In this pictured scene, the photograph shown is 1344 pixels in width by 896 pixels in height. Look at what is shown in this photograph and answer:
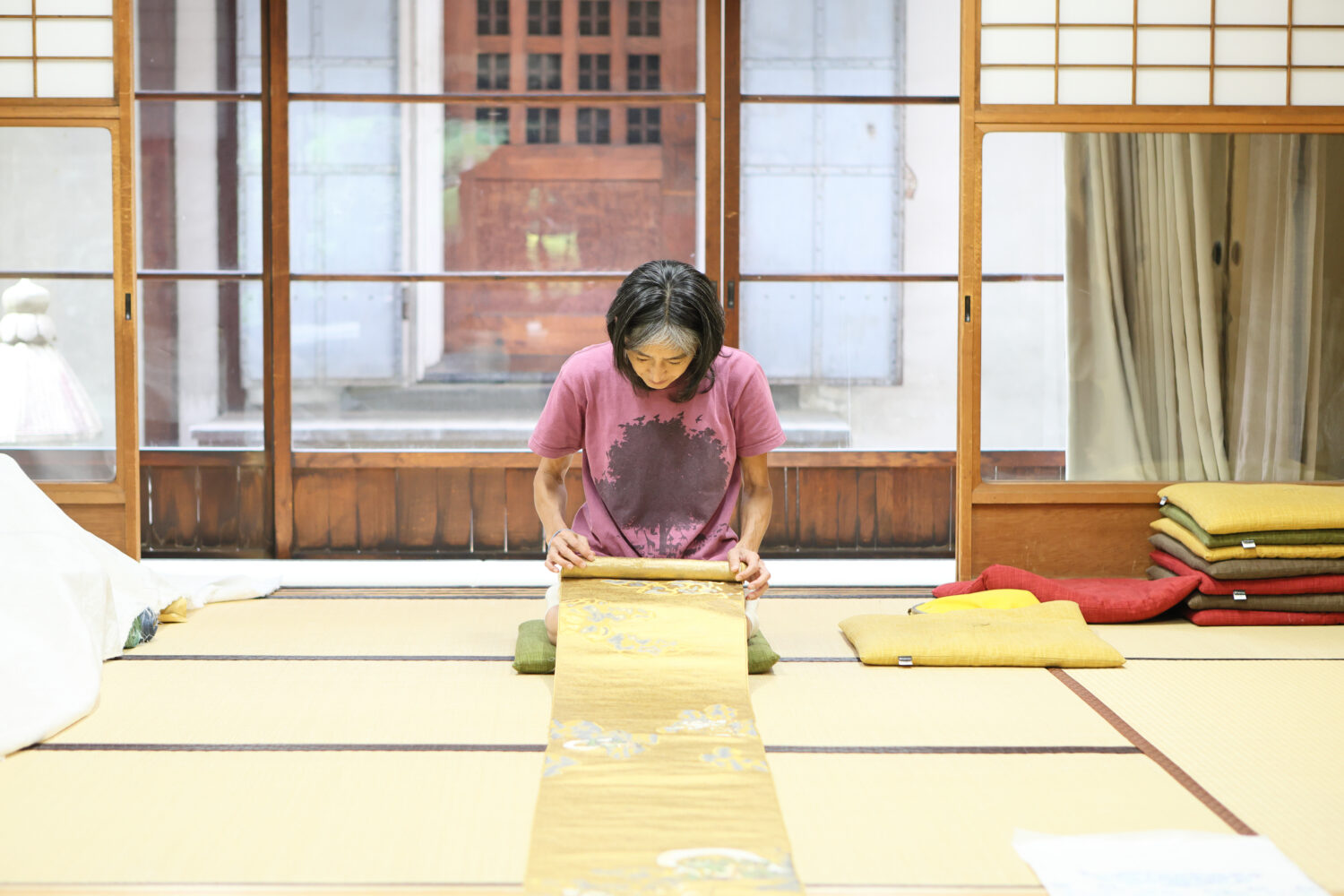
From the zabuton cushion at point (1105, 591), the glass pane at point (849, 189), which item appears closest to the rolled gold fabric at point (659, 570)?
the zabuton cushion at point (1105, 591)

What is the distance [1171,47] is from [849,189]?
1.18m

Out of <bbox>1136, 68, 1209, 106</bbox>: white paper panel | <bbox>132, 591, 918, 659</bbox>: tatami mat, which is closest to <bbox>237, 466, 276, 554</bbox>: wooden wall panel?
<bbox>132, 591, 918, 659</bbox>: tatami mat

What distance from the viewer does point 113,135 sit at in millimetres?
3711

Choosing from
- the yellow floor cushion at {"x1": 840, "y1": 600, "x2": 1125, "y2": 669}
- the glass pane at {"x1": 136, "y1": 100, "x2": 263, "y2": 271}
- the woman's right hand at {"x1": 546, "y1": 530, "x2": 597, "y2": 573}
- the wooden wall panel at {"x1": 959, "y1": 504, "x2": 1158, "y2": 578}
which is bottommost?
the yellow floor cushion at {"x1": 840, "y1": 600, "x2": 1125, "y2": 669}

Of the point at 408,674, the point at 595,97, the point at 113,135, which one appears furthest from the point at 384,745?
the point at 595,97

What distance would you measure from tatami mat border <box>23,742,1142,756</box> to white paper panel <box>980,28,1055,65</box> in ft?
7.52

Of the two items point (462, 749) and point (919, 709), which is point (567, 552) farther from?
point (919, 709)

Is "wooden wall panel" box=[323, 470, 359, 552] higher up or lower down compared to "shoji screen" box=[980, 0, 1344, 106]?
lower down

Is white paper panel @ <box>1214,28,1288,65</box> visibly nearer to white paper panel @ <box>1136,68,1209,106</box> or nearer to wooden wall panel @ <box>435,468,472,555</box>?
white paper panel @ <box>1136,68,1209,106</box>

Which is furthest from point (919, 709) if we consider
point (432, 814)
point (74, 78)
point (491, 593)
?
point (74, 78)

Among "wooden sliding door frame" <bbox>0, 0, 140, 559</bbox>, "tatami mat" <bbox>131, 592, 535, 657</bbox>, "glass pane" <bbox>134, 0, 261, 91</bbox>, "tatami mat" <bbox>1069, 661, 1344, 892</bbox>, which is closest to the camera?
"tatami mat" <bbox>1069, 661, 1344, 892</bbox>

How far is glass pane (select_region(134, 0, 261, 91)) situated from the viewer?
423cm

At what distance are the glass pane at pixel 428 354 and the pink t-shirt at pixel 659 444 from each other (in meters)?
1.76

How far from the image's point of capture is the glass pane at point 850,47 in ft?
14.4
